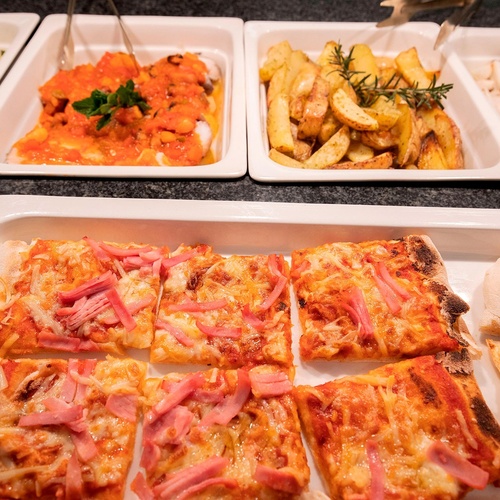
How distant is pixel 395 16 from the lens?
2885 millimetres

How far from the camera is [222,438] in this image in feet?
4.84

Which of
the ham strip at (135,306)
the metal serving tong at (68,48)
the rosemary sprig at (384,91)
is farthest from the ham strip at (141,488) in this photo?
the metal serving tong at (68,48)

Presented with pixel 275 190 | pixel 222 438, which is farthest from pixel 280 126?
pixel 222 438

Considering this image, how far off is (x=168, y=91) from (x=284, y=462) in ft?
7.51

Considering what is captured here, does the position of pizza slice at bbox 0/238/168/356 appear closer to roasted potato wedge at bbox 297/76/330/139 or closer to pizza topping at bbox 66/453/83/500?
pizza topping at bbox 66/453/83/500

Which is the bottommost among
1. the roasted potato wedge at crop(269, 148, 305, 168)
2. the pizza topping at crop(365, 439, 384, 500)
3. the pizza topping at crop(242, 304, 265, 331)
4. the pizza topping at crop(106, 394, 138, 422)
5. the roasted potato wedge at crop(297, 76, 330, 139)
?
the pizza topping at crop(106, 394, 138, 422)

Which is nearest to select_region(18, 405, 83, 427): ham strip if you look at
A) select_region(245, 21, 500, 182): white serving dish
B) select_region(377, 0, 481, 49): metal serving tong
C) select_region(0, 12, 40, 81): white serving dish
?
select_region(245, 21, 500, 182): white serving dish

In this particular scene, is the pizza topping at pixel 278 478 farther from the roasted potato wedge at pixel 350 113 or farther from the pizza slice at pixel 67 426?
the roasted potato wedge at pixel 350 113

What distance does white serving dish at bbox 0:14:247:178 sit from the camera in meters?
2.10

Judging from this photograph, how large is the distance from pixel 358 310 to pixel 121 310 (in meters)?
0.94

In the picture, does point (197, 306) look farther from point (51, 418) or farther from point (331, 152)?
point (331, 152)

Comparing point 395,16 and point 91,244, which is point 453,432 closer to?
point 91,244

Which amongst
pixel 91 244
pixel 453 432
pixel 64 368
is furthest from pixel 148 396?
pixel 453 432

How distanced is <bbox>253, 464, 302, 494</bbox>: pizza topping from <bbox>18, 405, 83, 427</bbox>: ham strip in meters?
0.63
